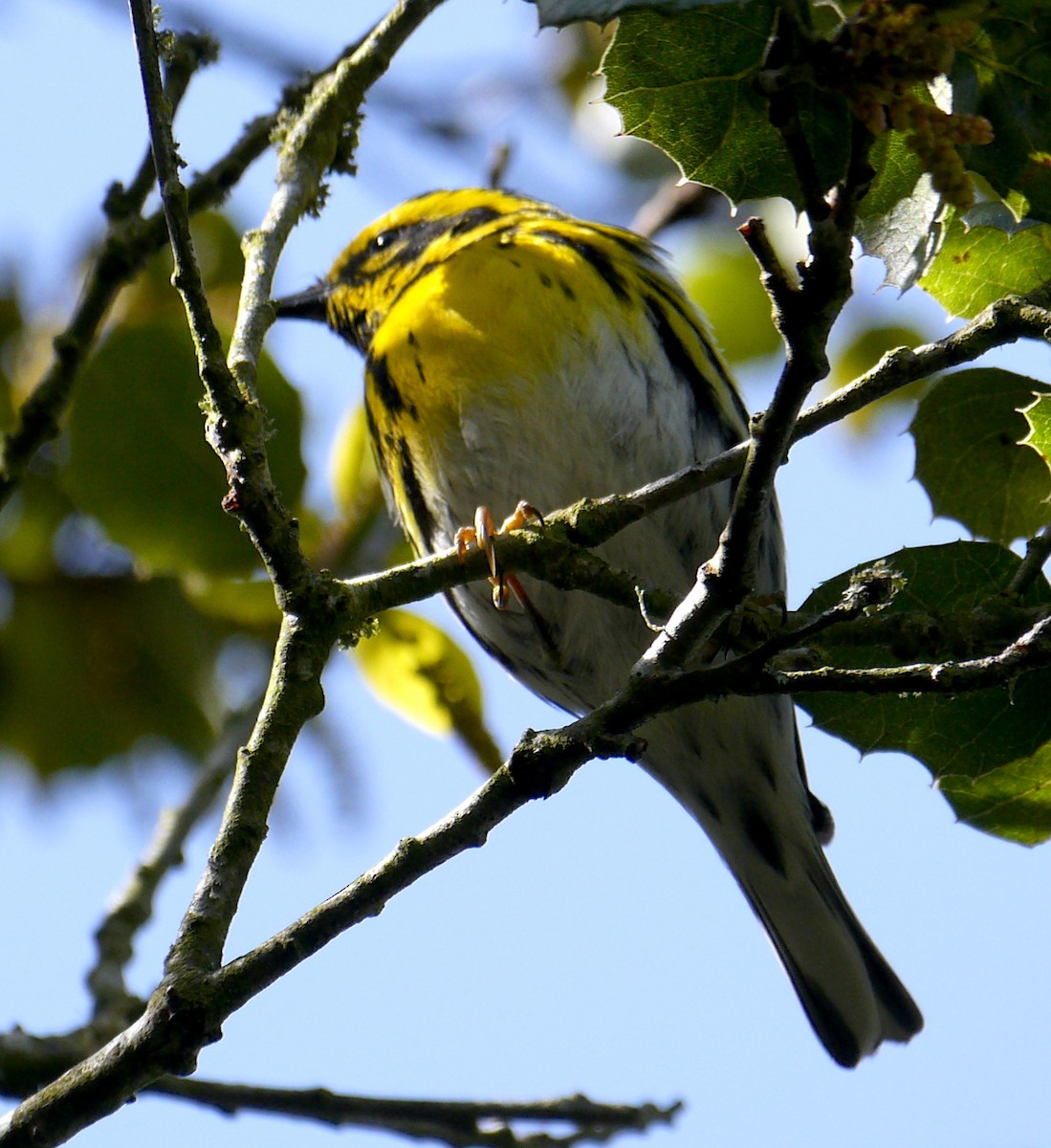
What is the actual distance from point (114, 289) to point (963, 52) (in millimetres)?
1667

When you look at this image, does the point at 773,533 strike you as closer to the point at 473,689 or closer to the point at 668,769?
the point at 668,769

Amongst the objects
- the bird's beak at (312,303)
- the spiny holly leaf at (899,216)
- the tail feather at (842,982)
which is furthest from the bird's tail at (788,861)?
the spiny holly leaf at (899,216)

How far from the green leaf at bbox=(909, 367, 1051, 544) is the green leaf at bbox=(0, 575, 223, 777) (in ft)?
6.19

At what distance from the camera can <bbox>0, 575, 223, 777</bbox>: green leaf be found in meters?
3.43

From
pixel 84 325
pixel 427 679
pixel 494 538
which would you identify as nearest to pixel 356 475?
pixel 427 679

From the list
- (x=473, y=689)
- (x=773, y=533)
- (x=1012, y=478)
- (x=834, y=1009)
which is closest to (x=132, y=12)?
(x=1012, y=478)

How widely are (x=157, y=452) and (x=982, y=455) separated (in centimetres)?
160

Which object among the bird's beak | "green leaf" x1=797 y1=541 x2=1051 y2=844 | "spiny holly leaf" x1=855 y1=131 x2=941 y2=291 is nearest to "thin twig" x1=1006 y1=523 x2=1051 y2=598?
"green leaf" x1=797 y1=541 x2=1051 y2=844

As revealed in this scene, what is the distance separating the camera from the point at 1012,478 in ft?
7.65

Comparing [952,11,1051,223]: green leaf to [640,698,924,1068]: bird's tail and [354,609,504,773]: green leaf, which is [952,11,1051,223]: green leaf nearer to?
[354,609,504,773]: green leaf

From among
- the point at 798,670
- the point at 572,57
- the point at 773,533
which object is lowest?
the point at 798,670

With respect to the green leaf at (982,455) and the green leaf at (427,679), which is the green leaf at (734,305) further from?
the green leaf at (982,455)

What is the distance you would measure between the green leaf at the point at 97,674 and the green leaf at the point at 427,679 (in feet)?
1.54

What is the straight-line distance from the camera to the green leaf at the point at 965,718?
2.09 meters
